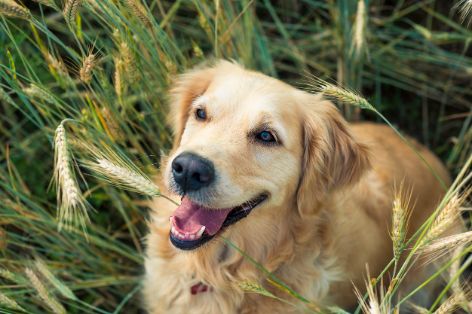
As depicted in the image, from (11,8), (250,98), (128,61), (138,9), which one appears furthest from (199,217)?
(11,8)

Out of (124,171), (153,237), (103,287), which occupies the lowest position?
(103,287)

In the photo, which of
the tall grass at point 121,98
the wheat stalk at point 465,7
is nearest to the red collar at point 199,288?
the tall grass at point 121,98

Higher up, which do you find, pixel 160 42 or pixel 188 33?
pixel 160 42

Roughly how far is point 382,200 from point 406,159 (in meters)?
0.42

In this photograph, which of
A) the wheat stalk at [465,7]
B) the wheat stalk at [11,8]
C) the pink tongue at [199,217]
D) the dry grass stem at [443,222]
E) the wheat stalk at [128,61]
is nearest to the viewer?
the dry grass stem at [443,222]

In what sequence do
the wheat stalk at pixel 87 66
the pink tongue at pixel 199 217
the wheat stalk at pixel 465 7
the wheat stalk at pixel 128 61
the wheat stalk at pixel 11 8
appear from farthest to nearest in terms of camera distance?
the wheat stalk at pixel 128 61
the pink tongue at pixel 199 217
the wheat stalk at pixel 87 66
the wheat stalk at pixel 465 7
the wheat stalk at pixel 11 8

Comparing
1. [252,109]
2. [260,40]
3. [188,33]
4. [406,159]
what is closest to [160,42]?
[252,109]

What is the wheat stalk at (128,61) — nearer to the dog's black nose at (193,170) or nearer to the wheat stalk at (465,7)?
the dog's black nose at (193,170)

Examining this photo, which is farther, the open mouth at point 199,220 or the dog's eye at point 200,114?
the dog's eye at point 200,114

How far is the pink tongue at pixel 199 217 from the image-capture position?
227cm

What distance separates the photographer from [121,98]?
256 centimetres

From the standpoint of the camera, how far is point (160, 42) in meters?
2.63

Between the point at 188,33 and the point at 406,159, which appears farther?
the point at 188,33

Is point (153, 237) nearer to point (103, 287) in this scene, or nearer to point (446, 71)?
point (103, 287)
